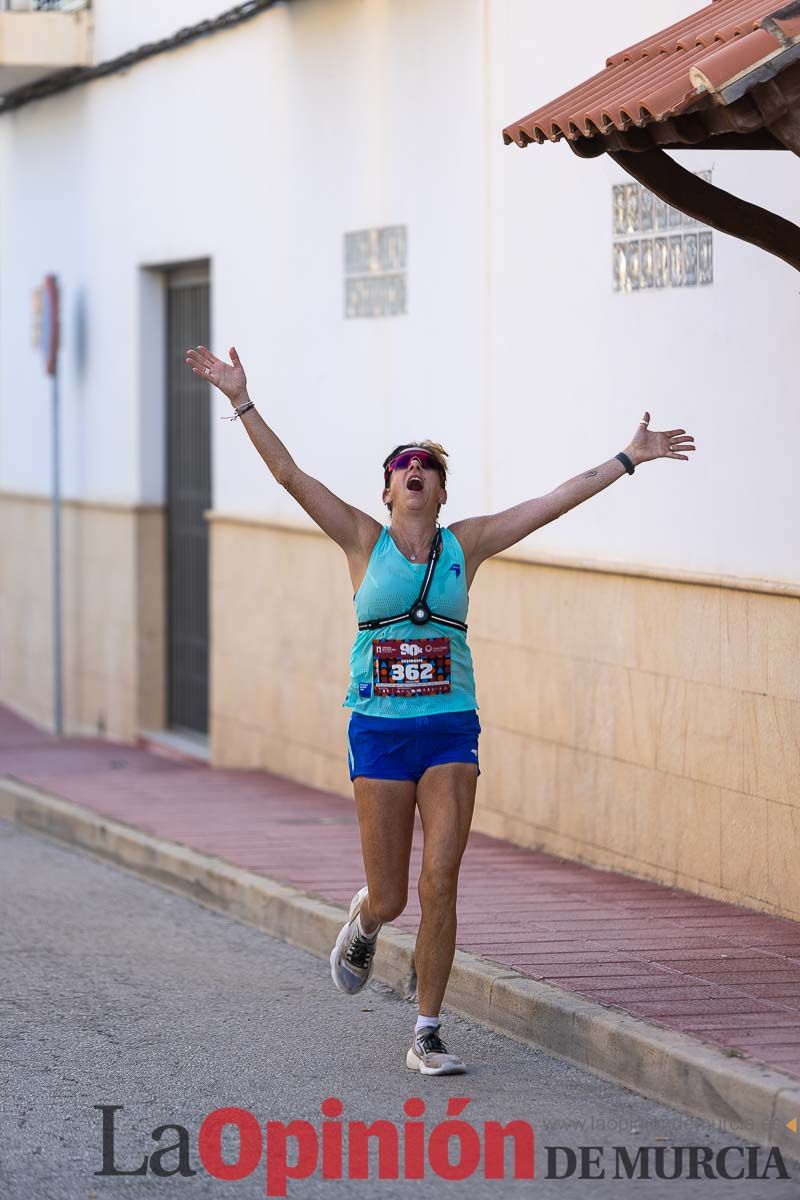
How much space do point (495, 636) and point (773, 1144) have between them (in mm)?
4809

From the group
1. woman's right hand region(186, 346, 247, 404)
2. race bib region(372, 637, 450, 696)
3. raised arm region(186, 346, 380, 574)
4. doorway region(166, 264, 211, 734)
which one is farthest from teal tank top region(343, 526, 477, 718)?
doorway region(166, 264, 211, 734)

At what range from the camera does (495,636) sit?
10242 mm

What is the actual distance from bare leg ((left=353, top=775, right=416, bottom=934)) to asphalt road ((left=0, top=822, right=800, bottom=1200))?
52cm

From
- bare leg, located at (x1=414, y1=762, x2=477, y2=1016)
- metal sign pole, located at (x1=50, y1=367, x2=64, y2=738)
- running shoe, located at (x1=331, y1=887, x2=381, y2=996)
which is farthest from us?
metal sign pole, located at (x1=50, y1=367, x2=64, y2=738)

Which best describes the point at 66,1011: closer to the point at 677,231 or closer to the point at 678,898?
the point at 678,898

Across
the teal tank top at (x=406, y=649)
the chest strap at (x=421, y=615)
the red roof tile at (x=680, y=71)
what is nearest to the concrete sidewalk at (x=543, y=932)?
the teal tank top at (x=406, y=649)

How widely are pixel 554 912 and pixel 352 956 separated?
5.54 ft

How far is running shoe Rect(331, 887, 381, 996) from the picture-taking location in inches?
266

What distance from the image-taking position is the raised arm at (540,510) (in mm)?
6633

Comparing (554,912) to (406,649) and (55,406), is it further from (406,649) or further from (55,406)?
(55,406)

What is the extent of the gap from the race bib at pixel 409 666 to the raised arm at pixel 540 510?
1.02ft

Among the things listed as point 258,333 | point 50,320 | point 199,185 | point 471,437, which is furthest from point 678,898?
point 50,320

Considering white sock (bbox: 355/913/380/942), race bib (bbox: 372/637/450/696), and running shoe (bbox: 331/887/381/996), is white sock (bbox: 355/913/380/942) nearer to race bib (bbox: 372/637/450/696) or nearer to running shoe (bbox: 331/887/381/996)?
running shoe (bbox: 331/887/381/996)

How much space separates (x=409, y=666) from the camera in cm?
644
